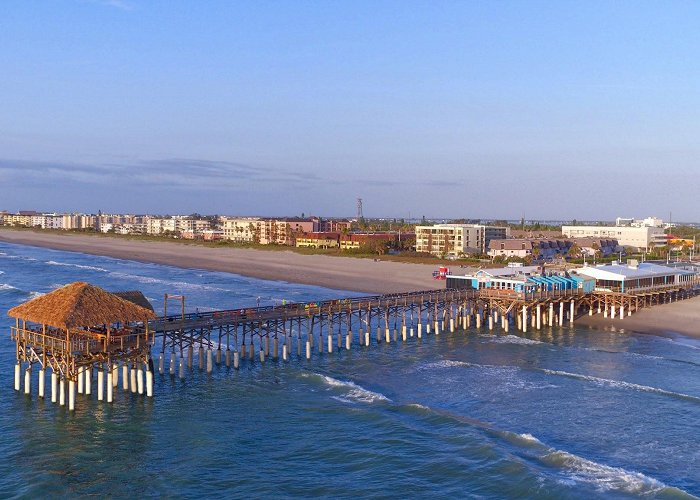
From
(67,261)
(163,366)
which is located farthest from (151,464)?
(67,261)

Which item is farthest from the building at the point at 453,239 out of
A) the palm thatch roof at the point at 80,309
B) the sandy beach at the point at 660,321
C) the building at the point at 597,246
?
the palm thatch roof at the point at 80,309

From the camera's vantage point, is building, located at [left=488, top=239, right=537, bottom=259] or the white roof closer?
the white roof

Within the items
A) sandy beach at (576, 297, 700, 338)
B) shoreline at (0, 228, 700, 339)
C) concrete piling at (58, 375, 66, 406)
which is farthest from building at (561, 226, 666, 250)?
concrete piling at (58, 375, 66, 406)

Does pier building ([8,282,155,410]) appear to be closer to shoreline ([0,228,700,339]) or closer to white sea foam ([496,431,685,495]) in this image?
white sea foam ([496,431,685,495])

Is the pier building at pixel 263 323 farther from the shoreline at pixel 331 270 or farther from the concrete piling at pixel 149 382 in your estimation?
the shoreline at pixel 331 270

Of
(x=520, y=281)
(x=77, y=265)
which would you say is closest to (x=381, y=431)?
(x=520, y=281)

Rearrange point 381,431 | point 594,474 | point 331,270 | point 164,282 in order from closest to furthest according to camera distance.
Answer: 1. point 594,474
2. point 381,431
3. point 164,282
4. point 331,270

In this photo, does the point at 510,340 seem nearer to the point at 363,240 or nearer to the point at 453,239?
the point at 453,239
